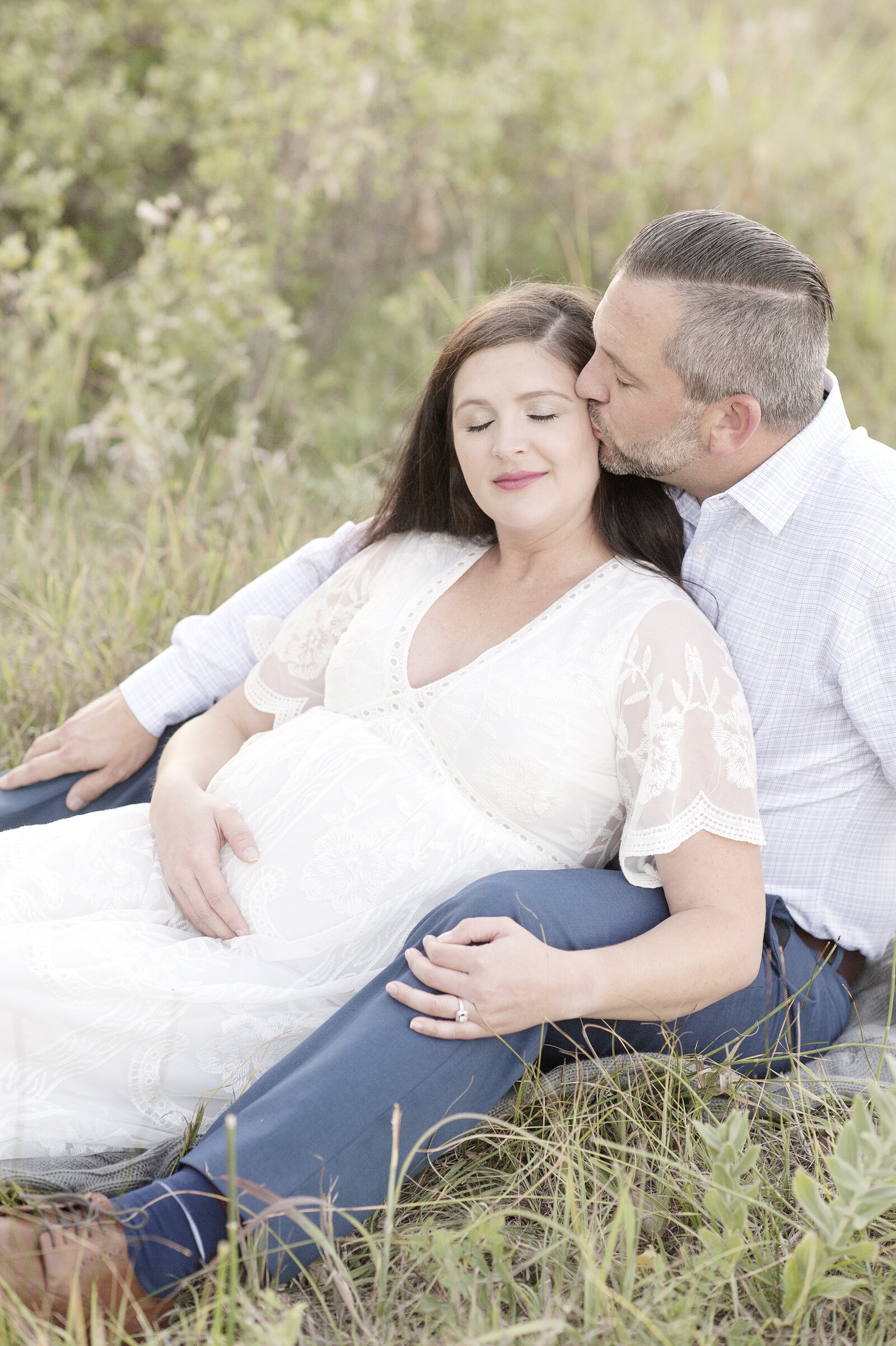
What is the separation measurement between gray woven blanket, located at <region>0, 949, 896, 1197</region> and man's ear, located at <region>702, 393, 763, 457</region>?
3.56ft

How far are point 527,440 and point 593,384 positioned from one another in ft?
0.57

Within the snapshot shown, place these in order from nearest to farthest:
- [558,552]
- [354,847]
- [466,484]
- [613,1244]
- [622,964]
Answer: [613,1244] < [622,964] < [354,847] < [558,552] < [466,484]

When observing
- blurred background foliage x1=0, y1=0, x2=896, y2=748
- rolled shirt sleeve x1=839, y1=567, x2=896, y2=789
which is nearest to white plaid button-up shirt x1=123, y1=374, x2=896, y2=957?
rolled shirt sleeve x1=839, y1=567, x2=896, y2=789

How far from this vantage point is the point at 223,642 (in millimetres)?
2910

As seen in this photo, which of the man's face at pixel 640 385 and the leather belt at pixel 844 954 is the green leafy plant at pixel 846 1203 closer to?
the leather belt at pixel 844 954

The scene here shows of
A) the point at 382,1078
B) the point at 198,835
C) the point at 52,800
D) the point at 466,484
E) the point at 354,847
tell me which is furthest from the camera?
the point at 52,800

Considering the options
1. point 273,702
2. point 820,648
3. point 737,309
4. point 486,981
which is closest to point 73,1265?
point 486,981

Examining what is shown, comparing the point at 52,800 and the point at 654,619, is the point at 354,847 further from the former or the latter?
the point at 52,800

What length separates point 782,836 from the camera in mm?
2377

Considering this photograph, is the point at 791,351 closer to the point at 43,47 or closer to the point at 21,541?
the point at 21,541

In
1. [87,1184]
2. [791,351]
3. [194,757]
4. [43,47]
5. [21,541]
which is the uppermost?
[43,47]

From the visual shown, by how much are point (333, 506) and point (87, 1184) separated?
2897mm

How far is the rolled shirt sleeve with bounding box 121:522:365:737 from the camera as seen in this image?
112 inches

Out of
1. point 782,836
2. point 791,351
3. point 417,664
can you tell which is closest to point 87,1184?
point 417,664
